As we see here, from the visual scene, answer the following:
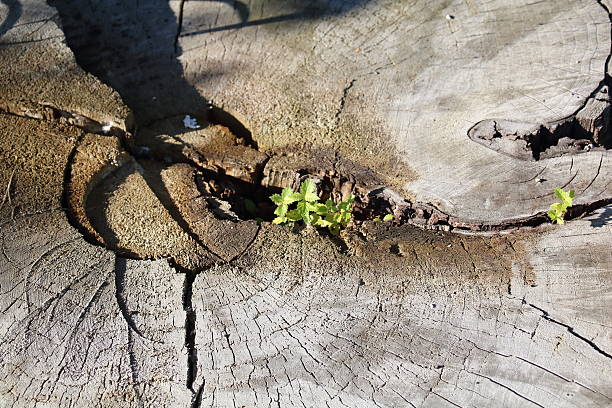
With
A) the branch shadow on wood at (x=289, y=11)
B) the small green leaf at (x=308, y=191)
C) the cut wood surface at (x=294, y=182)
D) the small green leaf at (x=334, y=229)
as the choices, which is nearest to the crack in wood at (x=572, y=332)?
the cut wood surface at (x=294, y=182)

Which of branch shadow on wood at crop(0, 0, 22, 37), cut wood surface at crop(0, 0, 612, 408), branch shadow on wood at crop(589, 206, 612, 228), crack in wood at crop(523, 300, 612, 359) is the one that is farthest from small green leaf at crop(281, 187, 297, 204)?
branch shadow on wood at crop(0, 0, 22, 37)

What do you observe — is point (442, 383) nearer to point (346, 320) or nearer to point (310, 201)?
point (346, 320)

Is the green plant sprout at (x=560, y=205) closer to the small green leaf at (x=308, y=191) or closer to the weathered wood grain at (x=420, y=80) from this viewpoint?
the weathered wood grain at (x=420, y=80)

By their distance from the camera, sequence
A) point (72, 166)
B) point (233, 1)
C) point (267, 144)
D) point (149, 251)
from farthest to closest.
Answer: point (233, 1)
point (267, 144)
point (72, 166)
point (149, 251)

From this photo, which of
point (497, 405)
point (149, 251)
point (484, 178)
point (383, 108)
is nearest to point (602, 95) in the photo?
point (484, 178)

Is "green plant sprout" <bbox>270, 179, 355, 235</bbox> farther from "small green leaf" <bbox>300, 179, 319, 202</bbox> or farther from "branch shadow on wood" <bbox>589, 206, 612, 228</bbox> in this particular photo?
"branch shadow on wood" <bbox>589, 206, 612, 228</bbox>

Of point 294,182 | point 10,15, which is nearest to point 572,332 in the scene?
point 294,182

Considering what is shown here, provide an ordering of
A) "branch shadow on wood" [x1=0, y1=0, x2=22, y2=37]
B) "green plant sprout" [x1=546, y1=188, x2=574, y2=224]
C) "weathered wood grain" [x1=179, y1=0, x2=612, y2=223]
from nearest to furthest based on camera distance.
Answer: "green plant sprout" [x1=546, y1=188, x2=574, y2=224] → "weathered wood grain" [x1=179, y1=0, x2=612, y2=223] → "branch shadow on wood" [x1=0, y1=0, x2=22, y2=37]
